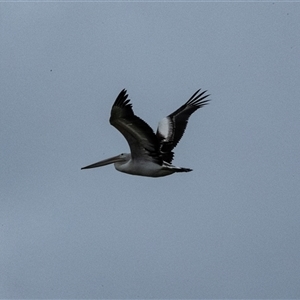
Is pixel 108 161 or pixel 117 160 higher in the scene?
pixel 108 161

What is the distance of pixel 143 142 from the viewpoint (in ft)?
61.0

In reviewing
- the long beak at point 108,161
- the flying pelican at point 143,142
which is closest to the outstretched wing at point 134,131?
the flying pelican at point 143,142

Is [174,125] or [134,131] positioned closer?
[134,131]

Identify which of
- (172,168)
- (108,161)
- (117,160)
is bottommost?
(172,168)

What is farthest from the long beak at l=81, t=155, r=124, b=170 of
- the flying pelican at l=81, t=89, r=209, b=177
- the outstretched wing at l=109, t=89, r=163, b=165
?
the outstretched wing at l=109, t=89, r=163, b=165

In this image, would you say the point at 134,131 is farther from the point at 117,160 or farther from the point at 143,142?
the point at 117,160

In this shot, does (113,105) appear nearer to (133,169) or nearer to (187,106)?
(133,169)

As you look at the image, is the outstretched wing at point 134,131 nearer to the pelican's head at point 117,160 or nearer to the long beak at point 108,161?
the pelican's head at point 117,160

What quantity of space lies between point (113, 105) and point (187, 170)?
7.13ft

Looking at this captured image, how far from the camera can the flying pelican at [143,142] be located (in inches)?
700

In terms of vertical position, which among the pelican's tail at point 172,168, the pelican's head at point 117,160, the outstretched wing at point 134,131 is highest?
the pelican's head at point 117,160

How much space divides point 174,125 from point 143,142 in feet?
10.2

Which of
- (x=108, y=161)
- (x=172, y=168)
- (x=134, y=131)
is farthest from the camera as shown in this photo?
(x=108, y=161)

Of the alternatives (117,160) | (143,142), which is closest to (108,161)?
(117,160)
